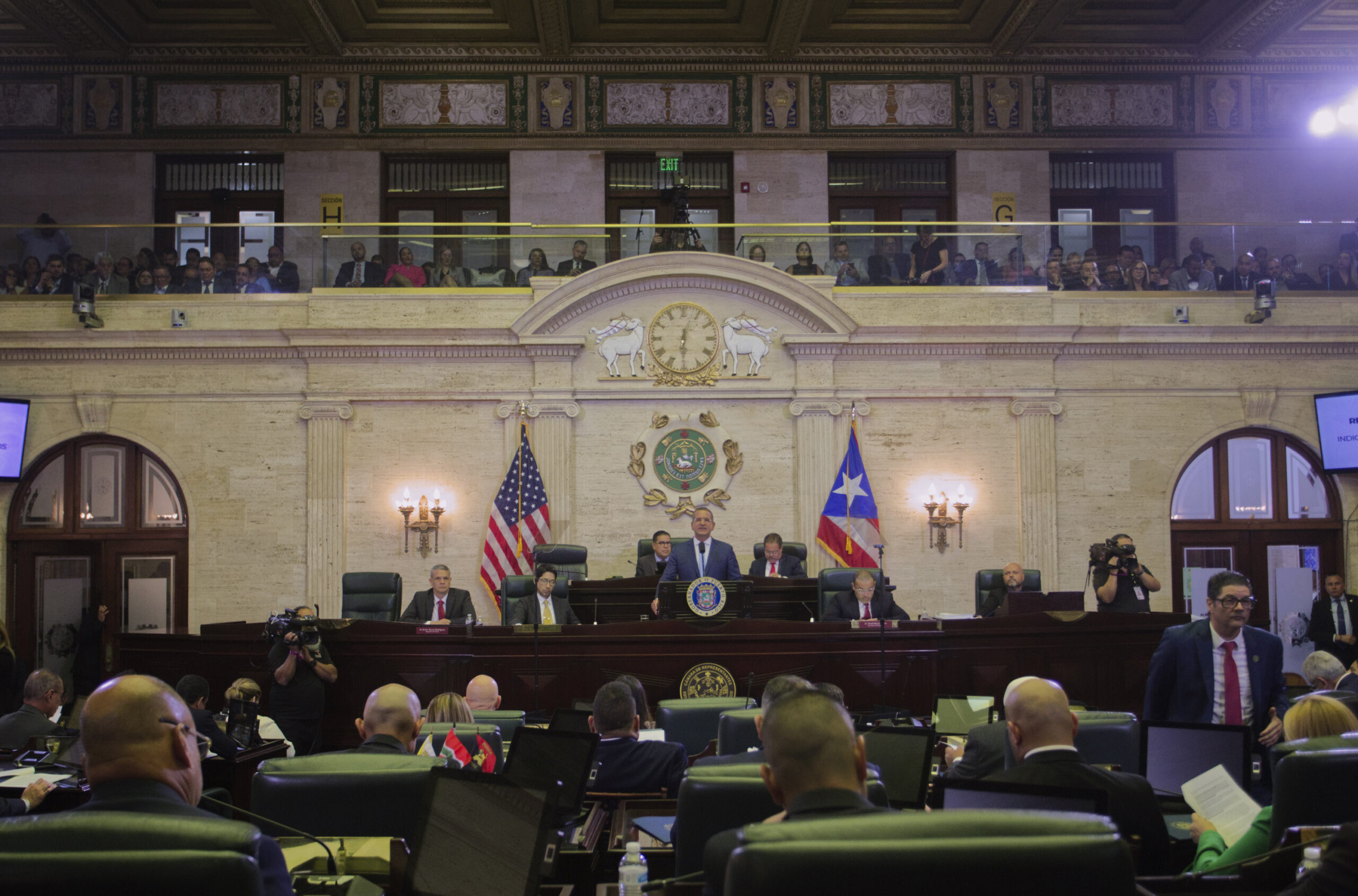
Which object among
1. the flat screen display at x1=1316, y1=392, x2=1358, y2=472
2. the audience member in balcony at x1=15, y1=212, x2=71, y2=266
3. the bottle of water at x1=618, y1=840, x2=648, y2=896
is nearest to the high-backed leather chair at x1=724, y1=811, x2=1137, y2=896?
the bottle of water at x1=618, y1=840, x2=648, y2=896

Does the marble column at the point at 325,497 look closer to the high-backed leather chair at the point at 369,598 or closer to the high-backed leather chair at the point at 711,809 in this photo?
the high-backed leather chair at the point at 369,598

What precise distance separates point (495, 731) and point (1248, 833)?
2894 mm

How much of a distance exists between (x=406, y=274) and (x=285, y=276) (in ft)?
5.08

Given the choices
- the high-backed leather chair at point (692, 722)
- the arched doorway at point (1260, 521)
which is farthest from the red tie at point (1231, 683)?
the arched doorway at point (1260, 521)

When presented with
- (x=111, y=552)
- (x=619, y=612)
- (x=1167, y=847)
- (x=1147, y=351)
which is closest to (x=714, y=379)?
(x=619, y=612)

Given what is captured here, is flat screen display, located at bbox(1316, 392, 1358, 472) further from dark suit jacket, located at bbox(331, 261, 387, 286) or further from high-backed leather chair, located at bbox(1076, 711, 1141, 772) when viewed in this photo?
dark suit jacket, located at bbox(331, 261, 387, 286)

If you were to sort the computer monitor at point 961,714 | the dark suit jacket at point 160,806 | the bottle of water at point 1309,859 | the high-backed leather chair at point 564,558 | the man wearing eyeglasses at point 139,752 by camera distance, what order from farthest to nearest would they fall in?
the high-backed leather chair at point 564,558 → the computer monitor at point 961,714 → the bottle of water at point 1309,859 → the man wearing eyeglasses at point 139,752 → the dark suit jacket at point 160,806

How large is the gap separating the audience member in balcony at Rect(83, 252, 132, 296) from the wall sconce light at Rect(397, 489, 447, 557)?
448 centimetres

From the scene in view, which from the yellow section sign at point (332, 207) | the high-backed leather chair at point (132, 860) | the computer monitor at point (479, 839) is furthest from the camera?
the yellow section sign at point (332, 207)

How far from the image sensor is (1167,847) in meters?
3.20

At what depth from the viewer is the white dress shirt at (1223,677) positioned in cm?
527

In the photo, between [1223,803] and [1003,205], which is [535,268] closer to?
[1003,205]

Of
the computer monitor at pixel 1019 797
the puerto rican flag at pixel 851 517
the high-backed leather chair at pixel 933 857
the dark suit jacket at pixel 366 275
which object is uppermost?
the dark suit jacket at pixel 366 275

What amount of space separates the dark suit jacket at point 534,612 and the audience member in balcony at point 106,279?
726 centimetres
